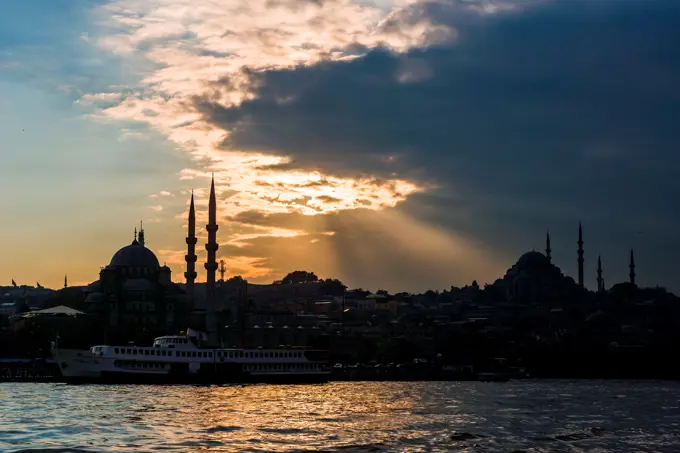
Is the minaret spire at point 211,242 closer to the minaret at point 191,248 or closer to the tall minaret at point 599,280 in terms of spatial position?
the minaret at point 191,248

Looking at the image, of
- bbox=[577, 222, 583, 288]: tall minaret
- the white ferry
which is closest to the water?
the white ferry

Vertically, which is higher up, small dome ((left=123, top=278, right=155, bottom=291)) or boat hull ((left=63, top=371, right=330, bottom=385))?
small dome ((left=123, top=278, right=155, bottom=291))

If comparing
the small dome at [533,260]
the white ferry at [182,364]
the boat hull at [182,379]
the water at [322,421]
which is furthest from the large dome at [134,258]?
the small dome at [533,260]

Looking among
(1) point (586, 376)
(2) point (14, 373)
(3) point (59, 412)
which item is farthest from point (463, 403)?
(1) point (586, 376)

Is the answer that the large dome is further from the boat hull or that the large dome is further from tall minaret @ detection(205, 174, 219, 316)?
the boat hull

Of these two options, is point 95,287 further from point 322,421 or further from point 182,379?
point 322,421

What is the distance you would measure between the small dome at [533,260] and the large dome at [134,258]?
71.2 meters

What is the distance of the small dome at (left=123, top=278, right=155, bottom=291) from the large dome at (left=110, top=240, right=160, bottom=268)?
5.02 meters

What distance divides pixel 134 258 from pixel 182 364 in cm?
5923

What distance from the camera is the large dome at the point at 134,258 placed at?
13500 centimetres

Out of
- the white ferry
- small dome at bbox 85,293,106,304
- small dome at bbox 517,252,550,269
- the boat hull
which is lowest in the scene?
the boat hull

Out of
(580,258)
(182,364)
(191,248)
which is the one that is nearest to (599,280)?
(580,258)

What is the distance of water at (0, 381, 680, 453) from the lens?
35875mm

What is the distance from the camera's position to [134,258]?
13538cm
